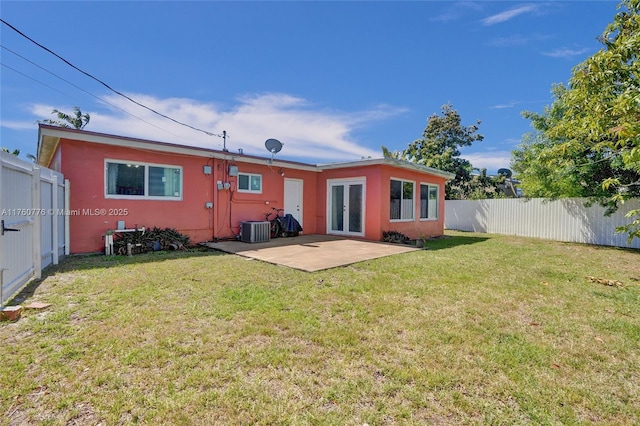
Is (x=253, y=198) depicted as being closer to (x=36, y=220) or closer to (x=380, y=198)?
(x=380, y=198)

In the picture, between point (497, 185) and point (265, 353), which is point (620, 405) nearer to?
point (265, 353)

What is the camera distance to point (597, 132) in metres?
4.33

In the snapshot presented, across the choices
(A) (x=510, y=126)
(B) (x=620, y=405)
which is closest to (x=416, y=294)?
(B) (x=620, y=405)

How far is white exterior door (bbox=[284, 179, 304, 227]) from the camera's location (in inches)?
458

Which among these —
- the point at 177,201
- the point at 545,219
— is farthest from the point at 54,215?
the point at 545,219

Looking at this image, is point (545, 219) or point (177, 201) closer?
point (177, 201)

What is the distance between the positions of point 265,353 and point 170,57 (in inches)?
475

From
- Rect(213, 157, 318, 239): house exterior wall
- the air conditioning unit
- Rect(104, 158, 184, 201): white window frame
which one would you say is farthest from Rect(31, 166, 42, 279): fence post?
the air conditioning unit

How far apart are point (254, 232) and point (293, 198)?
9.06 ft

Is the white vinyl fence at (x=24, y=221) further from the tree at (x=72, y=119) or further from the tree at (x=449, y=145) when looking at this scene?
the tree at (x=72, y=119)

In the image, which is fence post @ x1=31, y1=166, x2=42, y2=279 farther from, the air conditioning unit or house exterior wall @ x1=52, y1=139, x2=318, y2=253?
the air conditioning unit

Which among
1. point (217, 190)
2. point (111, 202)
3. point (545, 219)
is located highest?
point (217, 190)

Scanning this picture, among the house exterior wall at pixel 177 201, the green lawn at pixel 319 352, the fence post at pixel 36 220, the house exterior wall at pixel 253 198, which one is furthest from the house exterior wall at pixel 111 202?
the fence post at pixel 36 220

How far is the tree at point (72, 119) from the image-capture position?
21.7 meters
